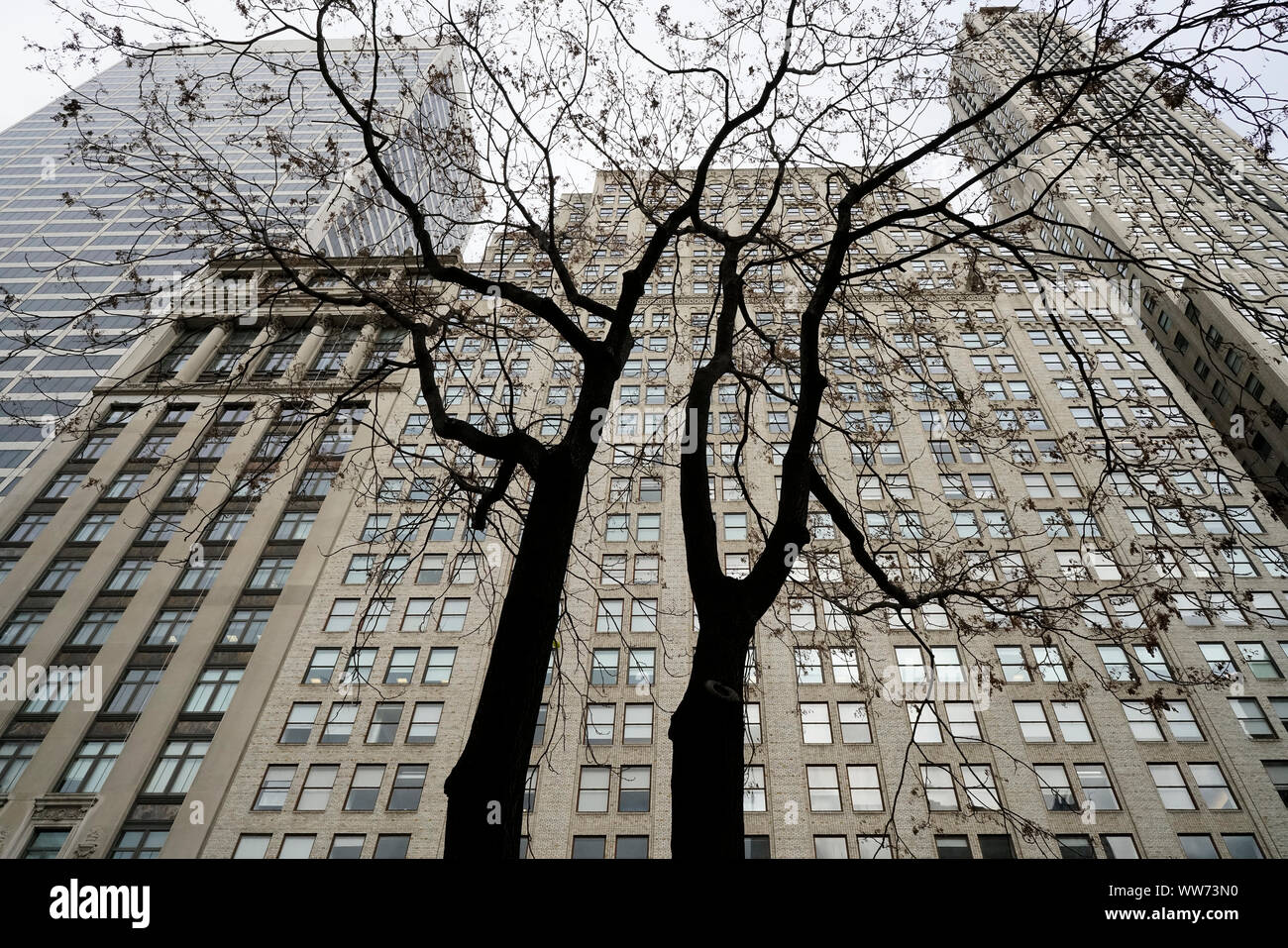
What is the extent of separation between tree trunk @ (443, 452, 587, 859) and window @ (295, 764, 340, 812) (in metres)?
→ 33.2

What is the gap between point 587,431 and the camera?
6.07 meters

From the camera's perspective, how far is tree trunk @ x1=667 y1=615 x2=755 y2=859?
13.6ft

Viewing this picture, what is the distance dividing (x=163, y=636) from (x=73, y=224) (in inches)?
3411

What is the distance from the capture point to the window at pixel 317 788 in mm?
31562

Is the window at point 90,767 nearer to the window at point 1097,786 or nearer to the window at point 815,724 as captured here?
the window at point 815,724

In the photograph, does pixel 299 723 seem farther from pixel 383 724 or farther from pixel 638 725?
pixel 638 725

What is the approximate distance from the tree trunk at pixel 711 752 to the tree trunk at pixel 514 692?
103cm

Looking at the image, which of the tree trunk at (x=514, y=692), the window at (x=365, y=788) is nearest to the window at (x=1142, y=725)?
the window at (x=365, y=788)

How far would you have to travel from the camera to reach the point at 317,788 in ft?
105

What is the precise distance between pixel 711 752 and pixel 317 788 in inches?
1366

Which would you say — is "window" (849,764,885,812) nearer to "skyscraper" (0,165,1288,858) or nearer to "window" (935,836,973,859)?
"skyscraper" (0,165,1288,858)

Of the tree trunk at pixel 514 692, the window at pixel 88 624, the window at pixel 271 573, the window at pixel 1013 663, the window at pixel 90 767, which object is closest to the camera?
the tree trunk at pixel 514 692

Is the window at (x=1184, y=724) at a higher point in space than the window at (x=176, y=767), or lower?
higher
